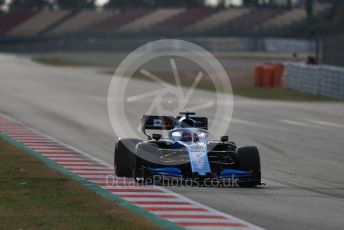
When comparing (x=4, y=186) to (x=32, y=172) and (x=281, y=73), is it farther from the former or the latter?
(x=281, y=73)

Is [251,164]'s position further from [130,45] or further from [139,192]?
[130,45]

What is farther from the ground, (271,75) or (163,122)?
(271,75)

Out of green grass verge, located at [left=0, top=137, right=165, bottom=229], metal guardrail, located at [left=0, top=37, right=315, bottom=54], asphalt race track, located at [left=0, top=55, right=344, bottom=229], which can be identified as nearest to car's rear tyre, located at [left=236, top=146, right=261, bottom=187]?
asphalt race track, located at [left=0, top=55, right=344, bottom=229]

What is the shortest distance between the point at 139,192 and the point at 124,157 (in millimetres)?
1789

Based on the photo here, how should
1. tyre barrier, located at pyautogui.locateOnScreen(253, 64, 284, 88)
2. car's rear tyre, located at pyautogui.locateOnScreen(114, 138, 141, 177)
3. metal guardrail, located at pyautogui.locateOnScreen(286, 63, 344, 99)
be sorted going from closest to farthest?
car's rear tyre, located at pyautogui.locateOnScreen(114, 138, 141, 177) < metal guardrail, located at pyautogui.locateOnScreen(286, 63, 344, 99) < tyre barrier, located at pyautogui.locateOnScreen(253, 64, 284, 88)

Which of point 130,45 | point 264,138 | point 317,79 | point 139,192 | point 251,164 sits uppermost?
point 130,45

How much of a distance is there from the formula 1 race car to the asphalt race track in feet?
0.94

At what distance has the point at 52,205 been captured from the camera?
12758mm

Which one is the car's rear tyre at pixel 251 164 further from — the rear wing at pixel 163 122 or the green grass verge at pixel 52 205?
the green grass verge at pixel 52 205

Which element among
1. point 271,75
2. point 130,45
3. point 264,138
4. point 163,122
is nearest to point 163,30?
point 130,45

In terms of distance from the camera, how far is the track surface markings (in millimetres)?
11820

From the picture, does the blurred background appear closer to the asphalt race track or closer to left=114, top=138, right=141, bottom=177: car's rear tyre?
the asphalt race track

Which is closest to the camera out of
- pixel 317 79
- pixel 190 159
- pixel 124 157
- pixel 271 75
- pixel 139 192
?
pixel 139 192

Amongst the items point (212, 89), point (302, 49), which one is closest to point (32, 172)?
point (212, 89)
